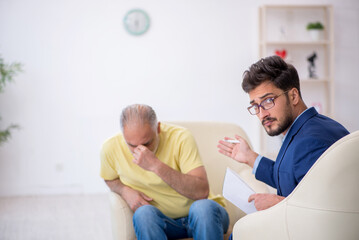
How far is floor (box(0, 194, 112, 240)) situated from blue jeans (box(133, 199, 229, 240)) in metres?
1.38

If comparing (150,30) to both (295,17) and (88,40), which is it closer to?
(88,40)

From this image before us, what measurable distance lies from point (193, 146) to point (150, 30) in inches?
114

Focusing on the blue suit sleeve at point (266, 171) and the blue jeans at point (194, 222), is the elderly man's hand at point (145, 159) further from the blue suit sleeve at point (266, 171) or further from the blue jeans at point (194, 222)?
the blue suit sleeve at point (266, 171)

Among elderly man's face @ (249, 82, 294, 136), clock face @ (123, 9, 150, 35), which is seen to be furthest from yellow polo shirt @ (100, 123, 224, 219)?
clock face @ (123, 9, 150, 35)

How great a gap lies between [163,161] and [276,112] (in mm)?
662

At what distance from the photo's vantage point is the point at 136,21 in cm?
465

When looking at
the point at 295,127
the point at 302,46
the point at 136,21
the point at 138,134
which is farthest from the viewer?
the point at 302,46

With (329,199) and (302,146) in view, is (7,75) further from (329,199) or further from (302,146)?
(329,199)

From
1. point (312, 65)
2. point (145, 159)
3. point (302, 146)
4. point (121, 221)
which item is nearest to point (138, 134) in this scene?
point (145, 159)

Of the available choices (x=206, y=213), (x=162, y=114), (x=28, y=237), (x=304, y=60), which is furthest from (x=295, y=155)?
(x=304, y=60)

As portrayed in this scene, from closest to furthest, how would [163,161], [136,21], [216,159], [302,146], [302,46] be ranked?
[302,146], [163,161], [216,159], [136,21], [302,46]

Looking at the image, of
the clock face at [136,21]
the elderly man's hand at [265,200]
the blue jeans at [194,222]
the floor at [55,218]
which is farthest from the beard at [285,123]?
the clock face at [136,21]

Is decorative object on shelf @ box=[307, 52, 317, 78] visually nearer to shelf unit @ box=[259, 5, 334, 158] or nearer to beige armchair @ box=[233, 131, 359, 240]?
shelf unit @ box=[259, 5, 334, 158]

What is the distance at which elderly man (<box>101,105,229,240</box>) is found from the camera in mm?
1806
